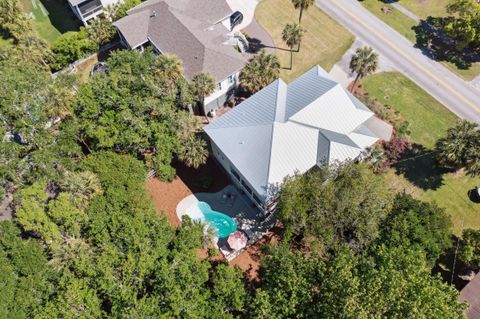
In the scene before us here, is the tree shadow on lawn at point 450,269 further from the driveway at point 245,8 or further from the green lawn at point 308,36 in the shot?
the driveway at point 245,8

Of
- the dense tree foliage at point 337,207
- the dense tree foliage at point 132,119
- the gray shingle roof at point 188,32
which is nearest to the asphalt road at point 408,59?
the gray shingle roof at point 188,32

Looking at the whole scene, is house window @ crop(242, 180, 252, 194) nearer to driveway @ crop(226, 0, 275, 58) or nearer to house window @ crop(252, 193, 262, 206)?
house window @ crop(252, 193, 262, 206)

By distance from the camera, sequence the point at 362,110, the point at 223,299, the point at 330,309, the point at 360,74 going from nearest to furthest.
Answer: the point at 330,309 < the point at 223,299 < the point at 362,110 < the point at 360,74

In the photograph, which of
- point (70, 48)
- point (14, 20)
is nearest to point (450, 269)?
point (70, 48)

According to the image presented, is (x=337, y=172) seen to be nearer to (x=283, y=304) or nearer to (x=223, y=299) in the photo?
(x=283, y=304)

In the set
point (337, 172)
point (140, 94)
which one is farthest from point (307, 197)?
point (140, 94)

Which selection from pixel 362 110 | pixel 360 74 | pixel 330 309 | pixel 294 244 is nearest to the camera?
pixel 330 309
